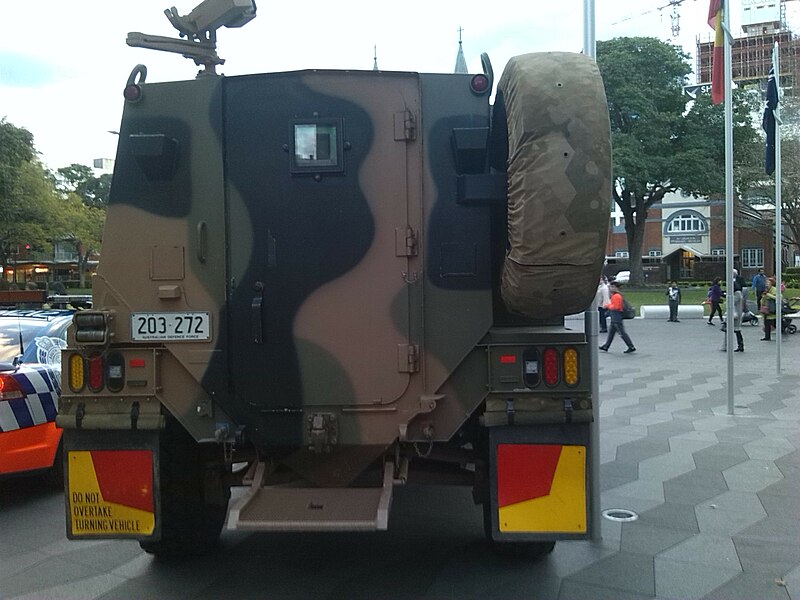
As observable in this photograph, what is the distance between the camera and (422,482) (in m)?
4.26

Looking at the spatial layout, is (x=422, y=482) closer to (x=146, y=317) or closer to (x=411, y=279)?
(x=411, y=279)

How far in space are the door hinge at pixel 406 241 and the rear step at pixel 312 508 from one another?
1.17m

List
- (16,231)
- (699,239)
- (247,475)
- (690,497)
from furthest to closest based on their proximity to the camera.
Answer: (699,239)
(16,231)
(690,497)
(247,475)

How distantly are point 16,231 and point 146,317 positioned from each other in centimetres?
3268

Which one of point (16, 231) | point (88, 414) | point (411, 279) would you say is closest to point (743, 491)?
point (411, 279)

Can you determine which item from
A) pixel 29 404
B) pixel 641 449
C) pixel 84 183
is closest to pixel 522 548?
pixel 641 449

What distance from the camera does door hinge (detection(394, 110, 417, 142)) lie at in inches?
153

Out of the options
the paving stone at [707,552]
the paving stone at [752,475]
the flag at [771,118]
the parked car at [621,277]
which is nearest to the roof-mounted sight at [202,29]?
the paving stone at [707,552]

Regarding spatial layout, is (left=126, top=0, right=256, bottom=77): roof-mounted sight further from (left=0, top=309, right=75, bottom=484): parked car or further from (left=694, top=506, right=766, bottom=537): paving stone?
(left=694, top=506, right=766, bottom=537): paving stone

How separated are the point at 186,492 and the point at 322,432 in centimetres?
112

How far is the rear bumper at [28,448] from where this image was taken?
5.68 m

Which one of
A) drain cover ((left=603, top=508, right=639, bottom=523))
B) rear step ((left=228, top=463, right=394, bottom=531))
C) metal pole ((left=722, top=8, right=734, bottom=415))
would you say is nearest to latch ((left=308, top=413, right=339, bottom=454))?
rear step ((left=228, top=463, right=394, bottom=531))

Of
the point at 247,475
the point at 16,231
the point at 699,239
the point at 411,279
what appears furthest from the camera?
the point at 699,239

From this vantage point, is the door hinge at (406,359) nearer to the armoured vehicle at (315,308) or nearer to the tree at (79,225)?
the armoured vehicle at (315,308)
